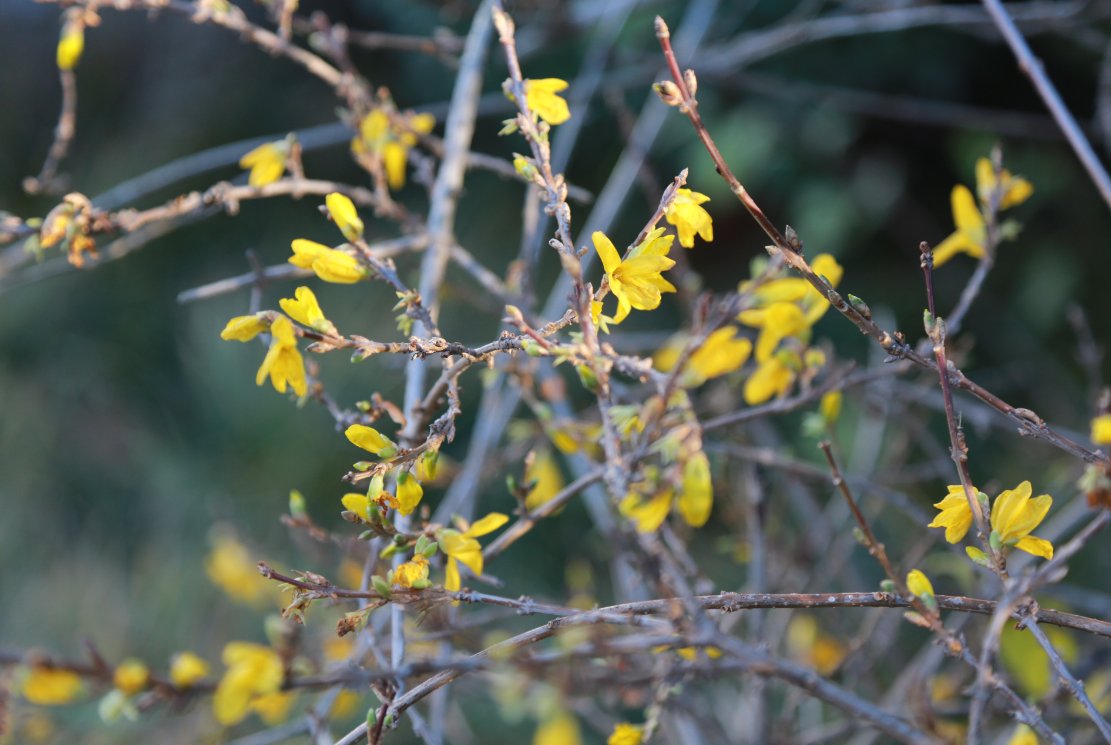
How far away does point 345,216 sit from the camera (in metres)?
0.78

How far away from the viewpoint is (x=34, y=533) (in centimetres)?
249

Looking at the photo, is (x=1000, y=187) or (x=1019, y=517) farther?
(x=1000, y=187)

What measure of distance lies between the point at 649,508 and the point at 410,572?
0.22 meters

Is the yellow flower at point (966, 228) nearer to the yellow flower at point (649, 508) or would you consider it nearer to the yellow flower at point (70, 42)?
the yellow flower at point (649, 508)

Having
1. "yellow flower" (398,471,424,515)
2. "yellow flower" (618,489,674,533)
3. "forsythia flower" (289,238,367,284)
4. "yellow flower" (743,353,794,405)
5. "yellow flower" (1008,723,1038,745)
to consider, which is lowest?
"yellow flower" (1008,723,1038,745)

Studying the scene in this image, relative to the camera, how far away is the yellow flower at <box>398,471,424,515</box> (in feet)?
2.15

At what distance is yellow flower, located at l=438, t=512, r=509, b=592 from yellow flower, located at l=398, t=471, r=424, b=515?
6 centimetres

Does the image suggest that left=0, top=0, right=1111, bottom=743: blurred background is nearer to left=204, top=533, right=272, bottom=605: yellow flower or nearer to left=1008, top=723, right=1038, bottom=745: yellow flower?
left=204, top=533, right=272, bottom=605: yellow flower

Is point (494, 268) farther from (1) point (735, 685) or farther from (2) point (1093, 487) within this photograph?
(2) point (1093, 487)

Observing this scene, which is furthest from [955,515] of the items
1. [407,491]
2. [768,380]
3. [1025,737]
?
[407,491]

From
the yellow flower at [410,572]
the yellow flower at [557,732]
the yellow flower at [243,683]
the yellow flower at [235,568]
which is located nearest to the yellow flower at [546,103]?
the yellow flower at [410,572]

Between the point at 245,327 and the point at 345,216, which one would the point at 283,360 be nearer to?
the point at 245,327

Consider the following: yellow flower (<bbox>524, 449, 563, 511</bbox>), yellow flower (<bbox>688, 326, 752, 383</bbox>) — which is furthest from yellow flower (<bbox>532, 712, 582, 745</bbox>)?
yellow flower (<bbox>688, 326, 752, 383</bbox>)

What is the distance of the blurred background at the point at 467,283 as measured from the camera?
1997 mm
